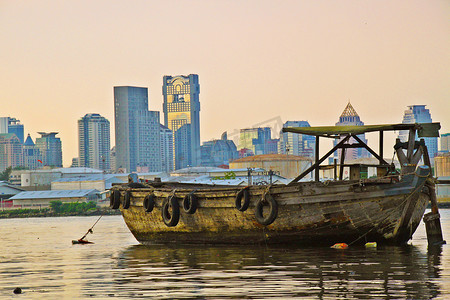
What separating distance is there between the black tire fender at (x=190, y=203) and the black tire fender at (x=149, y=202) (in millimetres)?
2037

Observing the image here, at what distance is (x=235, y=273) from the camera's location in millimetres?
16422

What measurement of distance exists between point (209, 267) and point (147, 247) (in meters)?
8.34

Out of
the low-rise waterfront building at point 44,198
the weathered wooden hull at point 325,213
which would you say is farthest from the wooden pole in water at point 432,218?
the low-rise waterfront building at point 44,198

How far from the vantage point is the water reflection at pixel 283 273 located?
44.3 ft

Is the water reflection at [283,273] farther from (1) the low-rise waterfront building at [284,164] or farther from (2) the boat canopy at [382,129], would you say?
(1) the low-rise waterfront building at [284,164]

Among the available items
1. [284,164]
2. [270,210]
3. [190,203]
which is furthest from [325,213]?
[284,164]

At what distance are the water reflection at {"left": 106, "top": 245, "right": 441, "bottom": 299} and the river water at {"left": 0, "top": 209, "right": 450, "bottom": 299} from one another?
0.06 feet

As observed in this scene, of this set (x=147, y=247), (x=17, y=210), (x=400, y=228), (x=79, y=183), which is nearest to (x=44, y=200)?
(x=17, y=210)

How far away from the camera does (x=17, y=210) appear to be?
329ft

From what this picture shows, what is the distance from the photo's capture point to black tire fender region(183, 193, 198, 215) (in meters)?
23.4

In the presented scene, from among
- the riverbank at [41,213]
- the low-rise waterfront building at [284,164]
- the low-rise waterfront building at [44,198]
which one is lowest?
the riverbank at [41,213]

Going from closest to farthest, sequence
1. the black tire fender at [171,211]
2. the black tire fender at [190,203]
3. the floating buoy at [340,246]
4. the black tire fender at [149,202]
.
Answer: the floating buoy at [340,246] → the black tire fender at [190,203] → the black tire fender at [171,211] → the black tire fender at [149,202]

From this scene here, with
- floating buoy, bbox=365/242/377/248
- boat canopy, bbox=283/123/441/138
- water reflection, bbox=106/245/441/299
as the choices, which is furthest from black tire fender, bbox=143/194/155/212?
floating buoy, bbox=365/242/377/248

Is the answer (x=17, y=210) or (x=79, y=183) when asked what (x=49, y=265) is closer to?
(x=17, y=210)
